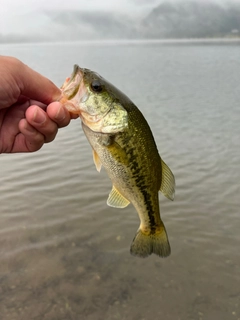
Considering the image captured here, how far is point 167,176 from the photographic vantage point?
3283mm

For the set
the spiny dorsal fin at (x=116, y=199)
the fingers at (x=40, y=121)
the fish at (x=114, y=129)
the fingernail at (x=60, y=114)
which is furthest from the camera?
the spiny dorsal fin at (x=116, y=199)

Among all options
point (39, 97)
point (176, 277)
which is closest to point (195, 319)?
point (176, 277)

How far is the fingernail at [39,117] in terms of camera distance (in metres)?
3.26

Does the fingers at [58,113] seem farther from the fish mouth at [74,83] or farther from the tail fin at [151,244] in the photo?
the tail fin at [151,244]

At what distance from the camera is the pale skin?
3.27m

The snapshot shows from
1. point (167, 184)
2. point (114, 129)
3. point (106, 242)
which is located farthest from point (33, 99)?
point (106, 242)

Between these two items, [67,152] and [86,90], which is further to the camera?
[67,152]

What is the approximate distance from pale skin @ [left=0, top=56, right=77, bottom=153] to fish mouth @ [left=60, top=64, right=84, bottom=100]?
0.16m

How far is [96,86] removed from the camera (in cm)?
297

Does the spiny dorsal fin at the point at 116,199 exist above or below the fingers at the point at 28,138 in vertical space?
below

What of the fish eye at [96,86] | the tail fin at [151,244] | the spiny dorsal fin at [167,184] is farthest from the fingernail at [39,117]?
the tail fin at [151,244]

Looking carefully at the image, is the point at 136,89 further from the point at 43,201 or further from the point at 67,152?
the point at 43,201

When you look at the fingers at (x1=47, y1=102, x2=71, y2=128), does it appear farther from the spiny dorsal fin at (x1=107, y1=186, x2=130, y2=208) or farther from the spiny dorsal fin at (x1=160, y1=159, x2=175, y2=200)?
the spiny dorsal fin at (x1=160, y1=159, x2=175, y2=200)

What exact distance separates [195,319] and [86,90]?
4369mm
